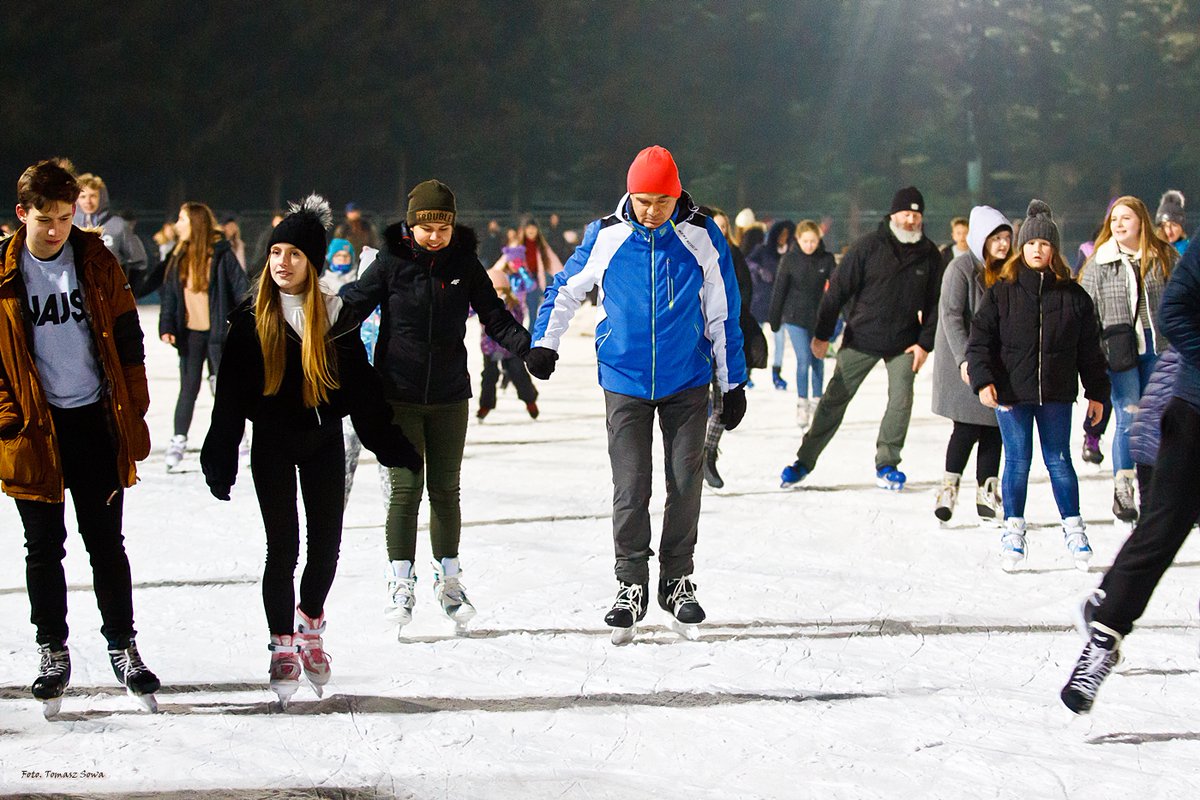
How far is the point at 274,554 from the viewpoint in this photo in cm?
465

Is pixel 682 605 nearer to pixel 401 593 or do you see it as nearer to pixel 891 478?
pixel 401 593

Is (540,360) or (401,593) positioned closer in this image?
(540,360)

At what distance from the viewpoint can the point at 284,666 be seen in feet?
15.0

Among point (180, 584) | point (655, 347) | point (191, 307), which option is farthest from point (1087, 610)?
point (191, 307)

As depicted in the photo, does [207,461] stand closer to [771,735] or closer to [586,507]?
[771,735]

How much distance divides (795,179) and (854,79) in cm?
456

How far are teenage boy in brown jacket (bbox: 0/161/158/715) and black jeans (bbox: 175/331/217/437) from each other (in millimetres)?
5003

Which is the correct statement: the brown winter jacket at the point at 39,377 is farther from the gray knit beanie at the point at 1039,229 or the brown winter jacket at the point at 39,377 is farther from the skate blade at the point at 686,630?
the gray knit beanie at the point at 1039,229

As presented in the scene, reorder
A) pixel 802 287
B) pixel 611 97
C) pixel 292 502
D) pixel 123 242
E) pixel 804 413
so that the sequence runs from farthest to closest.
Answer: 1. pixel 611 97
2. pixel 802 287
3. pixel 804 413
4. pixel 123 242
5. pixel 292 502

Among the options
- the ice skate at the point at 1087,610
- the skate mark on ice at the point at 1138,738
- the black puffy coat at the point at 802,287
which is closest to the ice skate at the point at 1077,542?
the ice skate at the point at 1087,610

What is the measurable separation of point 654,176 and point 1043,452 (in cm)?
236

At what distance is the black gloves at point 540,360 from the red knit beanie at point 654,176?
0.61 meters

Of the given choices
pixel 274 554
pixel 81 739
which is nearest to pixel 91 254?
pixel 274 554

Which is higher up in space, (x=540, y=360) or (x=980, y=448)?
(x=540, y=360)
